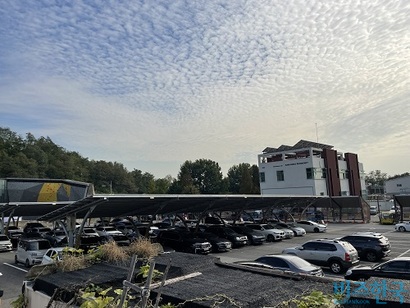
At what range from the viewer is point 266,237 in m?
31.6

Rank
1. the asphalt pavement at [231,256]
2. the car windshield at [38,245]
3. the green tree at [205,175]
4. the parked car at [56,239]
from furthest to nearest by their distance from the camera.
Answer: the green tree at [205,175]
the parked car at [56,239]
the car windshield at [38,245]
the asphalt pavement at [231,256]

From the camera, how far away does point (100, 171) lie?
127250 mm

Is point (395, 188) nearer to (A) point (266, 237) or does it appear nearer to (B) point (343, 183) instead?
(B) point (343, 183)

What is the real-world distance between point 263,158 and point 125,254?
61975 millimetres

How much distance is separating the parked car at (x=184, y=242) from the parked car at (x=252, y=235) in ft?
18.5

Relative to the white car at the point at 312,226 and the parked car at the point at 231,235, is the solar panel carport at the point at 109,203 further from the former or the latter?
the white car at the point at 312,226

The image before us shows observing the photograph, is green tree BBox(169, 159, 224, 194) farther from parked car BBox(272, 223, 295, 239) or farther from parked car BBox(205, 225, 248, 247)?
parked car BBox(205, 225, 248, 247)

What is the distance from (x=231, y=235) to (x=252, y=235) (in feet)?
7.29

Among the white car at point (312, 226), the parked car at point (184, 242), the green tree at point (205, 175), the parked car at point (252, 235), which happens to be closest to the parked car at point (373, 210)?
the white car at point (312, 226)

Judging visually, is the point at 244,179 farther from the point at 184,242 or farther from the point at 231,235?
the point at 184,242

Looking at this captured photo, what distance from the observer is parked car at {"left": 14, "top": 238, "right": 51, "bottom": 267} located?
69.8 feet

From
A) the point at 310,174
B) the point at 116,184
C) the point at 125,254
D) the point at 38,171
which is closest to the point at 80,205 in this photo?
the point at 125,254

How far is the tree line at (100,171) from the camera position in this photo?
9306 cm

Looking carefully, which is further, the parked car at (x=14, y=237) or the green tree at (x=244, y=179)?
the green tree at (x=244, y=179)
